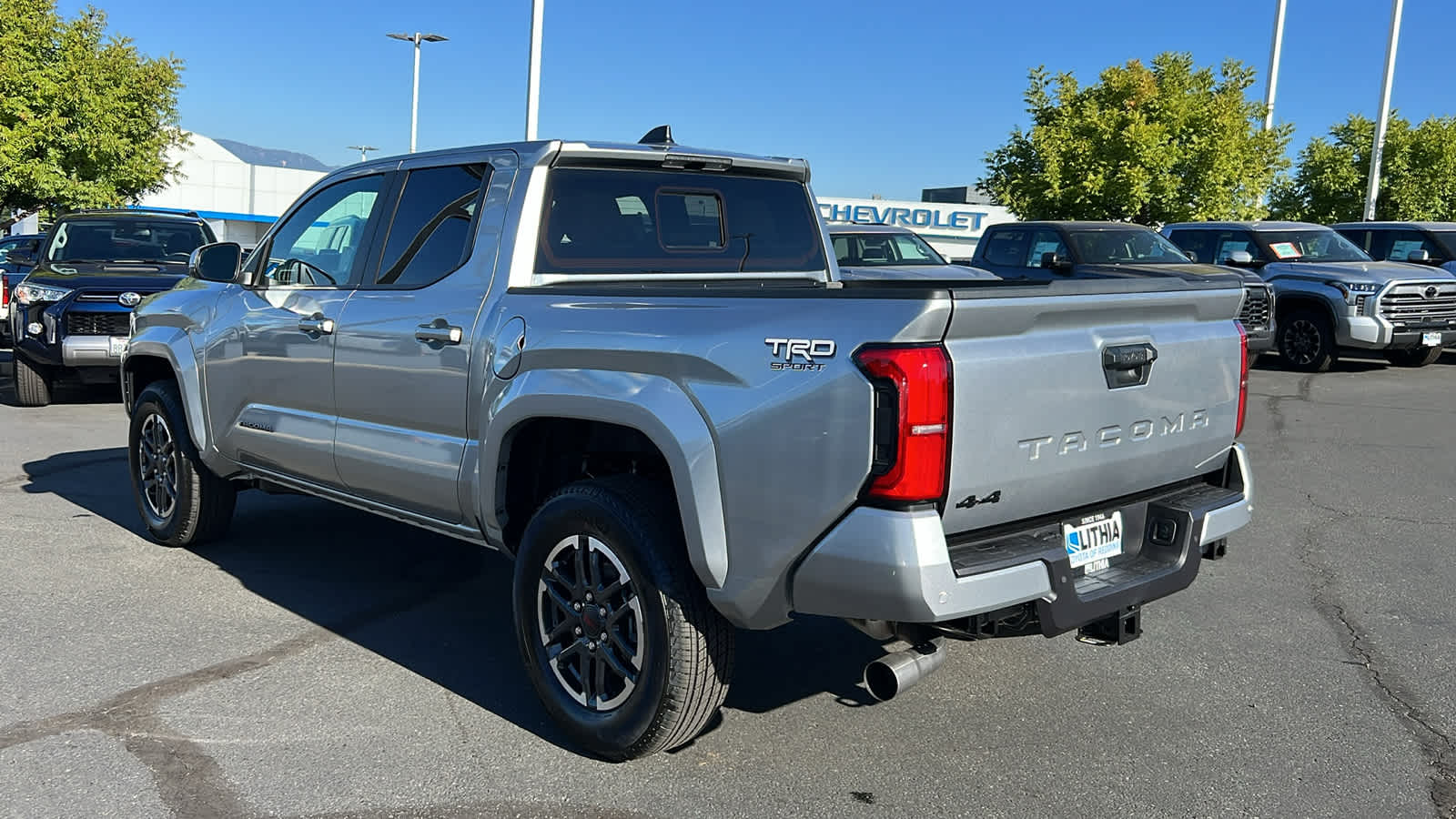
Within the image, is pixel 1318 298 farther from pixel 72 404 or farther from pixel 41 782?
pixel 41 782

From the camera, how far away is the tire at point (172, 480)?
6.10 metres

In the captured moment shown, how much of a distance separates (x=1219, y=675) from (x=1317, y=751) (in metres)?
0.70

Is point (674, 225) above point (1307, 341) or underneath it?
above

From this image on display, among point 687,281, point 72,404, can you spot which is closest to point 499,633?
point 687,281

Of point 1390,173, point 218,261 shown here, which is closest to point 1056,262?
point 218,261

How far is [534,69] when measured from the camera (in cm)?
1858

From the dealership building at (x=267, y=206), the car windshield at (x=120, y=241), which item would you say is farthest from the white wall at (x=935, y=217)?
the car windshield at (x=120, y=241)

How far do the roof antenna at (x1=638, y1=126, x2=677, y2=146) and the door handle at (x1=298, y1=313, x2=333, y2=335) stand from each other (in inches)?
56.6

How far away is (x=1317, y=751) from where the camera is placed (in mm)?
3977

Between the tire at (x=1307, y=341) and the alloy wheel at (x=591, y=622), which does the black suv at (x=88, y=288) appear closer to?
the alloy wheel at (x=591, y=622)

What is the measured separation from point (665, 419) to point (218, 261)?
3.31 meters

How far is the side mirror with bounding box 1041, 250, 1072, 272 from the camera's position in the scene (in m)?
13.8

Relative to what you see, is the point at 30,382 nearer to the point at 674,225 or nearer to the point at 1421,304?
the point at 674,225

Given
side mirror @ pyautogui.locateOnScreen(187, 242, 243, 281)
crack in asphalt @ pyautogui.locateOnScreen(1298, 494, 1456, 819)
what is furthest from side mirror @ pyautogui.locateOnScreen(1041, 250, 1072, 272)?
side mirror @ pyautogui.locateOnScreen(187, 242, 243, 281)
